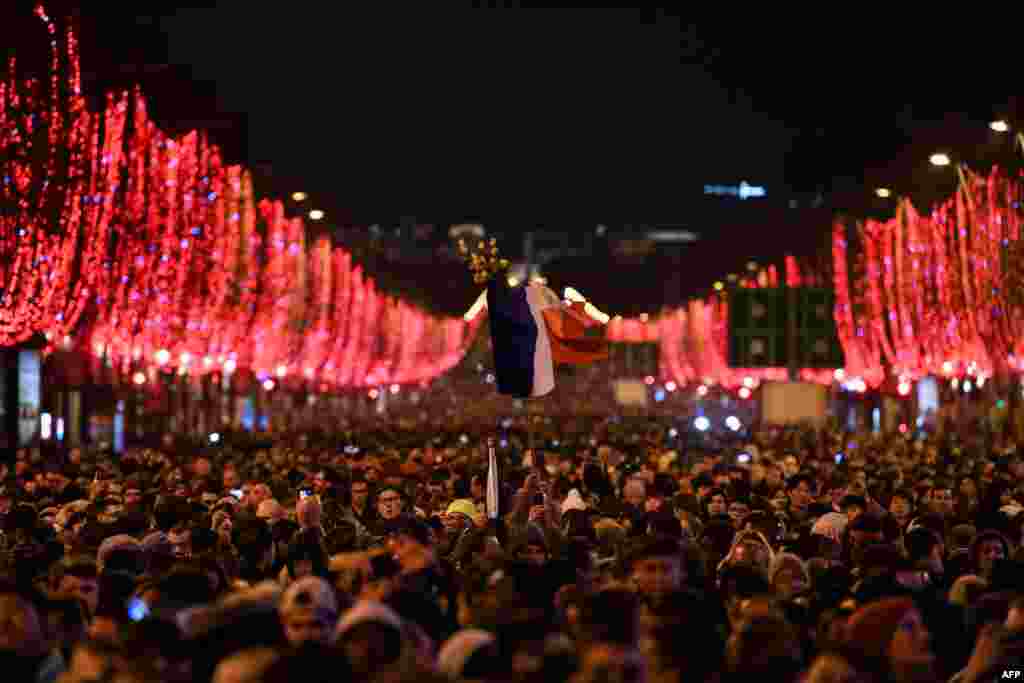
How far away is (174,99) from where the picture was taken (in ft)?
224

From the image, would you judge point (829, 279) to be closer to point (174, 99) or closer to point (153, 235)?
point (174, 99)

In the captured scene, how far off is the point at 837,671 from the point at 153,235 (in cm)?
4093

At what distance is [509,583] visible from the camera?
1065cm

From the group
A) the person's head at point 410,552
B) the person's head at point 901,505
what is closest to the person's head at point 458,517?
the person's head at point 410,552

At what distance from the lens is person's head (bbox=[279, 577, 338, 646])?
28.9 ft

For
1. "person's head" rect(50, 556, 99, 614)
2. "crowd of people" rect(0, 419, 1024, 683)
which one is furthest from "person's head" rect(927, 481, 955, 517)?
"person's head" rect(50, 556, 99, 614)

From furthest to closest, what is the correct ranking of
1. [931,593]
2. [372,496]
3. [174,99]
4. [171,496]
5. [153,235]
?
1. [174,99]
2. [153,235]
3. [372,496]
4. [171,496]
5. [931,593]

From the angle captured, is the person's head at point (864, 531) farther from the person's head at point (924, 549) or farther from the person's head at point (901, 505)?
the person's head at point (901, 505)

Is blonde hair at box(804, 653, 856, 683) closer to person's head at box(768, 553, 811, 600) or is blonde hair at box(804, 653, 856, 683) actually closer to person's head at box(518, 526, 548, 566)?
person's head at box(518, 526, 548, 566)

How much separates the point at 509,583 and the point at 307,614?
1.99 metres

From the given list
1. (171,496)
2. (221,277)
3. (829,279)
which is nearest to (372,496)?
(171,496)

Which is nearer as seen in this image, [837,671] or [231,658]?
[231,658]

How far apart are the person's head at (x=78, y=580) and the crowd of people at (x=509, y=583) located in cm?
3

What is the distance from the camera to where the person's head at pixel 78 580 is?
37.6ft
